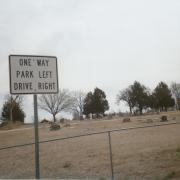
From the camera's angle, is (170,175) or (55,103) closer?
(170,175)

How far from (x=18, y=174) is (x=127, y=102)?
96349 mm

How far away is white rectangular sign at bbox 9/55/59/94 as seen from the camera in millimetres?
5922

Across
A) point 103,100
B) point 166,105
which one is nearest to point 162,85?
point 166,105

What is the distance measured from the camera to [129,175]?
9.57m

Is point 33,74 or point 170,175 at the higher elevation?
point 33,74

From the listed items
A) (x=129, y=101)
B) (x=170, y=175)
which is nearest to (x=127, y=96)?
(x=129, y=101)

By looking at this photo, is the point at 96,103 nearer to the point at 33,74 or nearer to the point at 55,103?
the point at 55,103

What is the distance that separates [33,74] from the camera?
239 inches

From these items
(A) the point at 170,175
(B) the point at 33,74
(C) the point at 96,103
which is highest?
(C) the point at 96,103

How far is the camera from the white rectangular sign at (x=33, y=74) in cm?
592

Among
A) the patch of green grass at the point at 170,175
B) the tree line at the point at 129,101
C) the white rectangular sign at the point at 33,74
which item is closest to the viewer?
the white rectangular sign at the point at 33,74

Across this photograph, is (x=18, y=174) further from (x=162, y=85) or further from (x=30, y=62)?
(x=162, y=85)

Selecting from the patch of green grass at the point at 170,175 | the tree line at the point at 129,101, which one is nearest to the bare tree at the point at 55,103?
the tree line at the point at 129,101

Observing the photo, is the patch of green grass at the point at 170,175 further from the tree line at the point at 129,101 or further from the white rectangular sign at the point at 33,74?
the tree line at the point at 129,101
